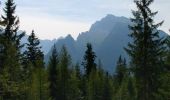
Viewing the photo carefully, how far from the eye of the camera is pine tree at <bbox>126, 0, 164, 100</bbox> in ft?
128

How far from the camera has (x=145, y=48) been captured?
39.1 m

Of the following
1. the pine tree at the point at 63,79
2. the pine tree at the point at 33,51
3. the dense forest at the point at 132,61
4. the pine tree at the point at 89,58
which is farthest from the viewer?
the pine tree at the point at 89,58

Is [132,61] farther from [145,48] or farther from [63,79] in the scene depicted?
[63,79]

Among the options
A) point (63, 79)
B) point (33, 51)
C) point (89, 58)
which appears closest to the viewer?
point (33, 51)

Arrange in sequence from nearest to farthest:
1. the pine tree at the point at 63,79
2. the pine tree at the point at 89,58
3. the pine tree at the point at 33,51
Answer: the pine tree at the point at 33,51, the pine tree at the point at 63,79, the pine tree at the point at 89,58

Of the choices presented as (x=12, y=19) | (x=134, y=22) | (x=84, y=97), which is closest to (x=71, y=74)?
(x=84, y=97)

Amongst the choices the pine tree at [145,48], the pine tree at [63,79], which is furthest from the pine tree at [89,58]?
the pine tree at [145,48]

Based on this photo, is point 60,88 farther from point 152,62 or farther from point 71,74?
point 152,62

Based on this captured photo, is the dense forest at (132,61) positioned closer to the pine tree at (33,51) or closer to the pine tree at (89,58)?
the pine tree at (33,51)

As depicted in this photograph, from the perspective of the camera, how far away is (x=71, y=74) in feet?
236

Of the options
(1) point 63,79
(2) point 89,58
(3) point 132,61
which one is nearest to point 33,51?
(1) point 63,79

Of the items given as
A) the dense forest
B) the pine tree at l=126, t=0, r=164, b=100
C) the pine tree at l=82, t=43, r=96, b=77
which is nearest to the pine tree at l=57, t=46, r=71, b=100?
the dense forest

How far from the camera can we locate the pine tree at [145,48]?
39.1m

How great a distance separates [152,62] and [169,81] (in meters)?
2.25
